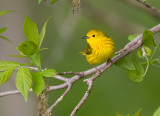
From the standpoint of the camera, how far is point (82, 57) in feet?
21.5

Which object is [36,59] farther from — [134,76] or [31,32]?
[134,76]

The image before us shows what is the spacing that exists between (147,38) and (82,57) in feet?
14.5

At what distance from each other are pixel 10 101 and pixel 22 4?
1355 mm

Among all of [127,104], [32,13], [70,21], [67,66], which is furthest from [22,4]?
[127,104]

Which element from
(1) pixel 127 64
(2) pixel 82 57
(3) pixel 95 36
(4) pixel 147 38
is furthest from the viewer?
(2) pixel 82 57

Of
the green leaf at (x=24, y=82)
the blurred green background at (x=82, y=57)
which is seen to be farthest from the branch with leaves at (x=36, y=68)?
the blurred green background at (x=82, y=57)

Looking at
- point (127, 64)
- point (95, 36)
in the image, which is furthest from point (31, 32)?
point (95, 36)

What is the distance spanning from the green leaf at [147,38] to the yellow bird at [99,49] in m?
0.51

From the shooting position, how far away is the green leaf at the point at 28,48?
6.73 ft

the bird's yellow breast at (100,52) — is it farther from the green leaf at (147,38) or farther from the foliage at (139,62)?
the green leaf at (147,38)

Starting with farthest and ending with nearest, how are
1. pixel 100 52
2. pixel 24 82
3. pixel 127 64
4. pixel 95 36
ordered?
pixel 95 36 < pixel 100 52 < pixel 127 64 < pixel 24 82

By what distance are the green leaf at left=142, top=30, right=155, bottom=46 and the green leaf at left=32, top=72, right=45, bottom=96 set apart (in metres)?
0.64

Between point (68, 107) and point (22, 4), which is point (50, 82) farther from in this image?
point (22, 4)

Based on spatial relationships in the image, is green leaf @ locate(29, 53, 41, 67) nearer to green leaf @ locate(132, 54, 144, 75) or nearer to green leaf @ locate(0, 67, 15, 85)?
green leaf @ locate(0, 67, 15, 85)
